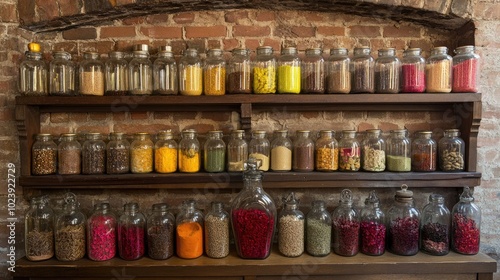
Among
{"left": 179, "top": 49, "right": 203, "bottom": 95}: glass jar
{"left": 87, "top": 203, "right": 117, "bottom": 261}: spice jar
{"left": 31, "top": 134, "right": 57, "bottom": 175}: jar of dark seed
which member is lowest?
{"left": 87, "top": 203, "right": 117, "bottom": 261}: spice jar

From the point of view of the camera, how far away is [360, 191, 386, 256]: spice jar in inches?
64.3

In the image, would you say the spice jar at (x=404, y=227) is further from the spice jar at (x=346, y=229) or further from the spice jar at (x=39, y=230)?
the spice jar at (x=39, y=230)

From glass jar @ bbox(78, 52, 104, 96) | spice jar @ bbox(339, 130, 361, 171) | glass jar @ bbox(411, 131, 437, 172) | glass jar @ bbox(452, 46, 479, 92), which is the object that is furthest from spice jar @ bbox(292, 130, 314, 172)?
glass jar @ bbox(78, 52, 104, 96)

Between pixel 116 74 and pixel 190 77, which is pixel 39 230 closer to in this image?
pixel 116 74

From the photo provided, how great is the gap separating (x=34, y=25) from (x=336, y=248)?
180cm

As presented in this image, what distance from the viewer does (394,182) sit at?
5.50 feet

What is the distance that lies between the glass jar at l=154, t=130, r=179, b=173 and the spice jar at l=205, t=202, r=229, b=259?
31cm

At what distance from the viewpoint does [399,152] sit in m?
1.72

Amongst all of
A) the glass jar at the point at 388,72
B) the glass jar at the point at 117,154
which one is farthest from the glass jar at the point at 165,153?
the glass jar at the point at 388,72

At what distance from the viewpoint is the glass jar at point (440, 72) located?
1.65 meters

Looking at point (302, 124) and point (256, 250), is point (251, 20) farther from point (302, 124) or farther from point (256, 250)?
point (256, 250)

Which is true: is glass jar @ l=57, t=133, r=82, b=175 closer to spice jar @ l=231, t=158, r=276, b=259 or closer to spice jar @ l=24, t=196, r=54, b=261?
spice jar @ l=24, t=196, r=54, b=261

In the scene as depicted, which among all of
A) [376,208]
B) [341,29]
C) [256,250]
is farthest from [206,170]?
[341,29]

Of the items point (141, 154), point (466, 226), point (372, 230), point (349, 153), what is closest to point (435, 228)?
point (466, 226)
